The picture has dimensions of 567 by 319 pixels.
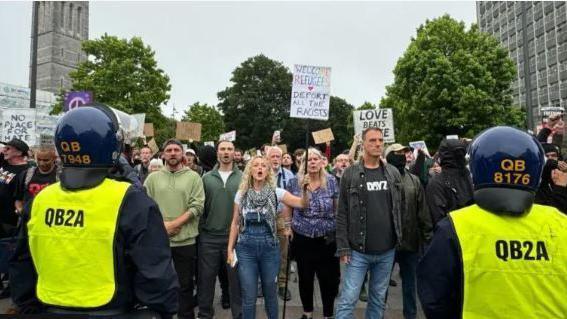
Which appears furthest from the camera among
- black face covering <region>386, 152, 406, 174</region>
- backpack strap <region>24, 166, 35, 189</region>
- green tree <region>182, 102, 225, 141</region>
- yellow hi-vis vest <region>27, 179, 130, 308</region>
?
green tree <region>182, 102, 225, 141</region>

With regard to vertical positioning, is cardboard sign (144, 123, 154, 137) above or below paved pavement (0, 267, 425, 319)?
above

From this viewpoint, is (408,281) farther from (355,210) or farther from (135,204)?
(135,204)

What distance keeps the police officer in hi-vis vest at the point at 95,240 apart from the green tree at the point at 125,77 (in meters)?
31.9

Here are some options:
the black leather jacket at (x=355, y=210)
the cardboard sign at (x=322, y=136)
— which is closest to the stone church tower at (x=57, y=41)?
the cardboard sign at (x=322, y=136)

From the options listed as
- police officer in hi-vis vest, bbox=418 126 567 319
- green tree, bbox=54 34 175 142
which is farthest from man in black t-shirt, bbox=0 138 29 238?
green tree, bbox=54 34 175 142

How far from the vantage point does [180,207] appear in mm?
5168

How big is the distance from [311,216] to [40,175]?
348cm

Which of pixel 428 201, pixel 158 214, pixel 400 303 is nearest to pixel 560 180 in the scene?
pixel 428 201

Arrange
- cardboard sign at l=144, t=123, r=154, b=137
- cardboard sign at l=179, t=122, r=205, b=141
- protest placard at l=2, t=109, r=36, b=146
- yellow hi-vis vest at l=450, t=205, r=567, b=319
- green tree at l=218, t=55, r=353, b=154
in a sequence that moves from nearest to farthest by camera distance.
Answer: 1. yellow hi-vis vest at l=450, t=205, r=567, b=319
2. cardboard sign at l=179, t=122, r=205, b=141
3. protest placard at l=2, t=109, r=36, b=146
4. cardboard sign at l=144, t=123, r=154, b=137
5. green tree at l=218, t=55, r=353, b=154

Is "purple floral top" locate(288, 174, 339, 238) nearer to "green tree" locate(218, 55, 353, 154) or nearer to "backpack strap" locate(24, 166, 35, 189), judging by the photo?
"backpack strap" locate(24, 166, 35, 189)

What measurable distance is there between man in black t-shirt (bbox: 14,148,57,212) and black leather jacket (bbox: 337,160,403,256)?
371cm

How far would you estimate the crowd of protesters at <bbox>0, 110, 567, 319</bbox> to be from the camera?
14.5 feet

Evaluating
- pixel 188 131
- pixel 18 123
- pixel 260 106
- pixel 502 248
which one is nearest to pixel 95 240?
pixel 502 248

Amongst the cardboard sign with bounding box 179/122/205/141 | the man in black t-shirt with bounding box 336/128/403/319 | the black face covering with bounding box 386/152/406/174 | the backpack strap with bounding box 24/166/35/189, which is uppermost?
the cardboard sign with bounding box 179/122/205/141
